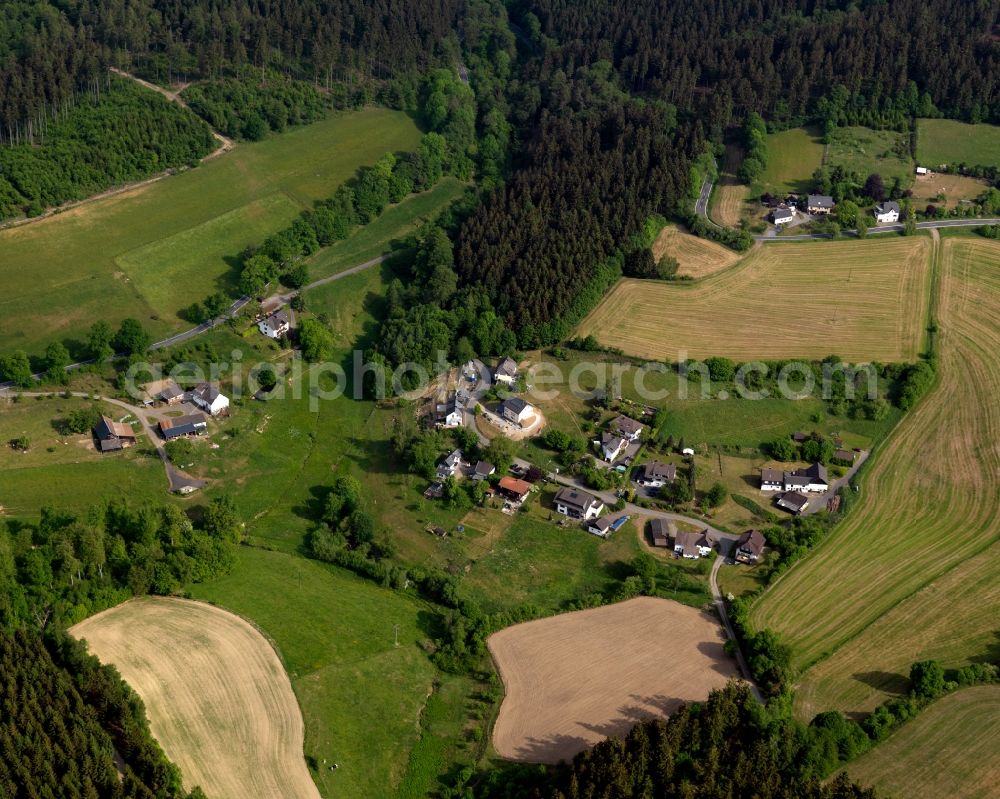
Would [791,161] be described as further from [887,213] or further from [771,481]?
[771,481]

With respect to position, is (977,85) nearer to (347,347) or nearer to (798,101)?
(798,101)

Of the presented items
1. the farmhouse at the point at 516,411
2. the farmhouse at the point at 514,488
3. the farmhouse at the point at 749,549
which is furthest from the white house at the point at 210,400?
the farmhouse at the point at 749,549

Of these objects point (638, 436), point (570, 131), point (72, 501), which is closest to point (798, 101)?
point (570, 131)

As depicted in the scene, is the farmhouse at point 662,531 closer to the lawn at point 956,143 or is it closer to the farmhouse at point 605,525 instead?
the farmhouse at point 605,525

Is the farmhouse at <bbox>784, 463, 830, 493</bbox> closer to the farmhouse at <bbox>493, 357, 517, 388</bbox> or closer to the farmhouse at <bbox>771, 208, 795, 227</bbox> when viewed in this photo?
the farmhouse at <bbox>493, 357, 517, 388</bbox>

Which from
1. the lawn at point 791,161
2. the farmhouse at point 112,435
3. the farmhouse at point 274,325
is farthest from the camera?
the lawn at point 791,161

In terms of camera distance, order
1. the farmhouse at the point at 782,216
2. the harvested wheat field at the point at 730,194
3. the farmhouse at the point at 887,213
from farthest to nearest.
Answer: the harvested wheat field at the point at 730,194
the farmhouse at the point at 782,216
the farmhouse at the point at 887,213

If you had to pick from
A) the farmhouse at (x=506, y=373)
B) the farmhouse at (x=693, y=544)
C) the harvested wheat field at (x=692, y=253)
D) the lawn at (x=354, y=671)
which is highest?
the harvested wheat field at (x=692, y=253)
